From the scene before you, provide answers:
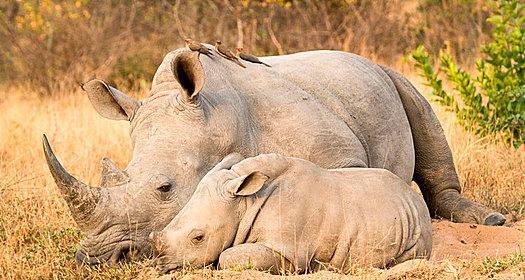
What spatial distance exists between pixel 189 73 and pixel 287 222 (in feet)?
3.52

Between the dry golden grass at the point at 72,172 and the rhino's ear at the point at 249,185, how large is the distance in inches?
16.0

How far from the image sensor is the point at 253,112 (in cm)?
584

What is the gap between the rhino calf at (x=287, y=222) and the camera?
190 inches

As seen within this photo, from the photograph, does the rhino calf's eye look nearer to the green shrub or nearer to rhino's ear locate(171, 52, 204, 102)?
rhino's ear locate(171, 52, 204, 102)

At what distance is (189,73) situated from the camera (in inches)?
215

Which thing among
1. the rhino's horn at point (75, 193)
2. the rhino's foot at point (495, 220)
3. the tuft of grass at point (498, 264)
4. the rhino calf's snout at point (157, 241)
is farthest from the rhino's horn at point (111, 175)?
the rhino's foot at point (495, 220)

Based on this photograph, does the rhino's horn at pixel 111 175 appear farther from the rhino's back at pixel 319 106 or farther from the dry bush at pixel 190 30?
the dry bush at pixel 190 30

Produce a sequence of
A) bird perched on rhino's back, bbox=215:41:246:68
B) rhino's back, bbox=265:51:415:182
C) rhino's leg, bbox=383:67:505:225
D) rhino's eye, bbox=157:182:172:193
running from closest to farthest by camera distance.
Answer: rhino's eye, bbox=157:182:172:193 → bird perched on rhino's back, bbox=215:41:246:68 → rhino's back, bbox=265:51:415:182 → rhino's leg, bbox=383:67:505:225

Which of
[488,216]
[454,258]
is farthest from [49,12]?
[454,258]

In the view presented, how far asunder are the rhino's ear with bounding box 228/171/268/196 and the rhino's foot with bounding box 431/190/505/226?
Answer: 2.53 meters

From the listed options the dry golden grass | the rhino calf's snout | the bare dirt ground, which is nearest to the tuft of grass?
the dry golden grass

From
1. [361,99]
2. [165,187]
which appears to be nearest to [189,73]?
[165,187]

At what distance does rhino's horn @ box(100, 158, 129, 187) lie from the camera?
519cm

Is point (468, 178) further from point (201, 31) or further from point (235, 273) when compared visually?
point (201, 31)
